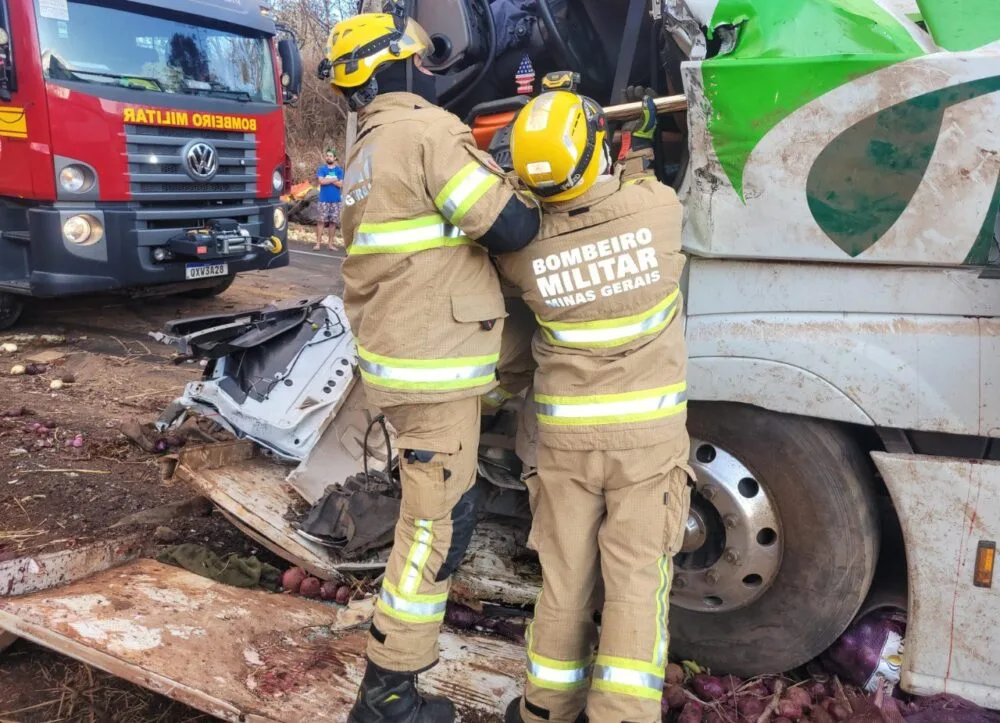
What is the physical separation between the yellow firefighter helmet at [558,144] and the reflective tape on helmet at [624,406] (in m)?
0.51

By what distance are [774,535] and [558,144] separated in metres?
1.18

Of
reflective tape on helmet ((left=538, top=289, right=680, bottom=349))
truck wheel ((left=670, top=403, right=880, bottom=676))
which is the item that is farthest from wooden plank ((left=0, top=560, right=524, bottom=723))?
reflective tape on helmet ((left=538, top=289, right=680, bottom=349))

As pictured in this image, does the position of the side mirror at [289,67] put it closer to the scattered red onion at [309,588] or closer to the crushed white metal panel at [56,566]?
the crushed white metal panel at [56,566]

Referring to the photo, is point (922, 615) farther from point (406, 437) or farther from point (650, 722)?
point (406, 437)

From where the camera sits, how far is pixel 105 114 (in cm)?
603

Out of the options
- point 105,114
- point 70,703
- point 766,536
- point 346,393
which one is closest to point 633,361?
point 766,536

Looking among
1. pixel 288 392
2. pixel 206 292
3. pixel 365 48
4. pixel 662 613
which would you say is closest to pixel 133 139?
pixel 206 292

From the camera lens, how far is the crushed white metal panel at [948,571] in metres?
2.06

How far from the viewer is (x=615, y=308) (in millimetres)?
2123

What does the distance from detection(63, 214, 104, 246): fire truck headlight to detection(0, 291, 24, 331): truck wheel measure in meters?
1.22

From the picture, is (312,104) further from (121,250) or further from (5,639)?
(5,639)

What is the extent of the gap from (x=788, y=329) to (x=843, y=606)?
29.5 inches

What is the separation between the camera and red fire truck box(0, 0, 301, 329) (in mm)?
5824

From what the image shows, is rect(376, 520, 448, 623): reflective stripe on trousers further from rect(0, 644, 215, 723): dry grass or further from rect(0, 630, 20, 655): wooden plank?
rect(0, 630, 20, 655): wooden plank
